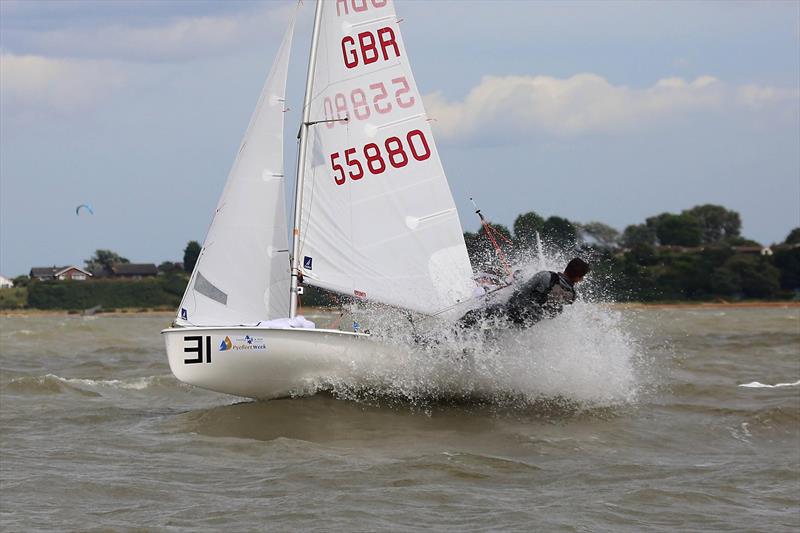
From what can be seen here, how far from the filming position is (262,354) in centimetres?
1223

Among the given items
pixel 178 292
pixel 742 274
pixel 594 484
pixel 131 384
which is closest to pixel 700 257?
pixel 742 274

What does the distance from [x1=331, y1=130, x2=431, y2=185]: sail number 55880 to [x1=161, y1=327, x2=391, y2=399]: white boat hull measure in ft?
6.36

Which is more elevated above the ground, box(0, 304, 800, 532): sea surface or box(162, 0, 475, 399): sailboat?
box(162, 0, 475, 399): sailboat

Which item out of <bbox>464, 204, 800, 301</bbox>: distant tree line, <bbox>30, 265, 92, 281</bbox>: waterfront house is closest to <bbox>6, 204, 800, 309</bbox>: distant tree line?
<bbox>464, 204, 800, 301</bbox>: distant tree line

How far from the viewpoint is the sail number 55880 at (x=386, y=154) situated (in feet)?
42.4

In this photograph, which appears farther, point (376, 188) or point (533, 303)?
point (376, 188)

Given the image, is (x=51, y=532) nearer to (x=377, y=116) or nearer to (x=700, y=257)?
(x=377, y=116)

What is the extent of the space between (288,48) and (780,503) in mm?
7296

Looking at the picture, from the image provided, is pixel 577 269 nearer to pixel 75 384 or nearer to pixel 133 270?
pixel 75 384

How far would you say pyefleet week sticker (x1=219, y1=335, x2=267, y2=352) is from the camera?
479 inches

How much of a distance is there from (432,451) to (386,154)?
3.74 meters

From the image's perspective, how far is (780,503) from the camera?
8938 mm

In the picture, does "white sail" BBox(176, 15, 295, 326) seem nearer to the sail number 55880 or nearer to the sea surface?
the sail number 55880

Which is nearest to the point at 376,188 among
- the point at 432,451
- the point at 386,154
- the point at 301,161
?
the point at 386,154
